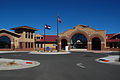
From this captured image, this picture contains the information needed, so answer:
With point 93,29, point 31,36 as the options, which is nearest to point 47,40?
point 31,36

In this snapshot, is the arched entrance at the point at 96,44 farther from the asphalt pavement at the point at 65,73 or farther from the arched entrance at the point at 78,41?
the asphalt pavement at the point at 65,73

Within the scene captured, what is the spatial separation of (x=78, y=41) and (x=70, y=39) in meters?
3.34

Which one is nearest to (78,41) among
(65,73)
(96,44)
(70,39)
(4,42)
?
(70,39)

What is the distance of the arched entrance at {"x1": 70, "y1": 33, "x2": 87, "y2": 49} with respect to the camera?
4933 cm

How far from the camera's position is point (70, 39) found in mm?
50250

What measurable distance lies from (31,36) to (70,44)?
1634 cm

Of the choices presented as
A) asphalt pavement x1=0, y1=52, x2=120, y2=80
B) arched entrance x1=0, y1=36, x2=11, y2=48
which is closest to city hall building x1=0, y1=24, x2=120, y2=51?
arched entrance x1=0, y1=36, x2=11, y2=48

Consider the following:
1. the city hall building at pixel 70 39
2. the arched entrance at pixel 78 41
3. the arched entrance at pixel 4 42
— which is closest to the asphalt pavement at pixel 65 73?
the city hall building at pixel 70 39

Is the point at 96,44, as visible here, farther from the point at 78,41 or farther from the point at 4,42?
the point at 4,42

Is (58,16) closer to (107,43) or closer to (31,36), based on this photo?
(31,36)

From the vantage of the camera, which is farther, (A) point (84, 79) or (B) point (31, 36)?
(B) point (31, 36)

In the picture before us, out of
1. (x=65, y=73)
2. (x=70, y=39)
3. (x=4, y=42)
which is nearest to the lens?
(x=65, y=73)

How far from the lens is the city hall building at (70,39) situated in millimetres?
45969

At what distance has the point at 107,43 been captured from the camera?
49.0 metres
